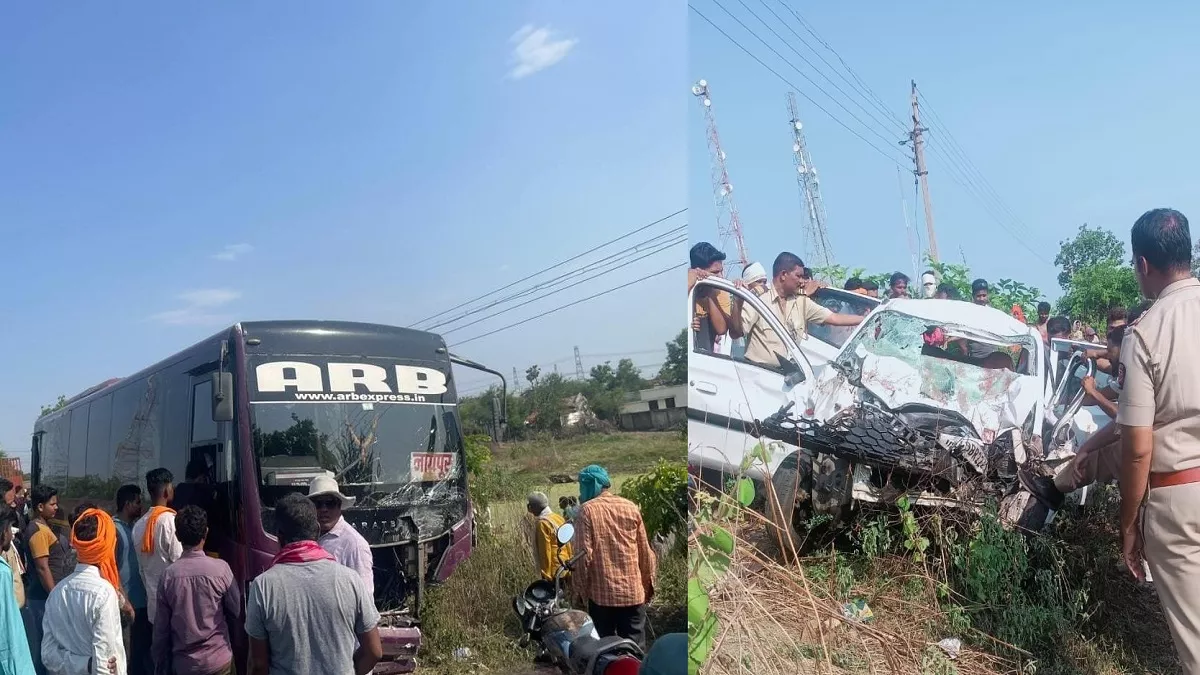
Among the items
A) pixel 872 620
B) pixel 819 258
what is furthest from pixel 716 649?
pixel 819 258

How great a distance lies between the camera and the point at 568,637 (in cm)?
266

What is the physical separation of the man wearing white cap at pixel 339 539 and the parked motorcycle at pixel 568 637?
1.22 metres

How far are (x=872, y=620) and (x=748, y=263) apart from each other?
1714 millimetres

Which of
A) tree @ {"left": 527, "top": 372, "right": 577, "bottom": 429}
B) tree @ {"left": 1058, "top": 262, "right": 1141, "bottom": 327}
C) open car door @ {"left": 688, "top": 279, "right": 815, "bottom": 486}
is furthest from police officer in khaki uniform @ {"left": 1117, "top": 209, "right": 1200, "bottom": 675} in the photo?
tree @ {"left": 527, "top": 372, "right": 577, "bottom": 429}

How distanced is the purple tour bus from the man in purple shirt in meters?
1.39

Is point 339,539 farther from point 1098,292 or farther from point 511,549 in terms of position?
point 1098,292

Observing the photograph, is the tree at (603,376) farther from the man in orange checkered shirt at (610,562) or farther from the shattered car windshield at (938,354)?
the shattered car windshield at (938,354)

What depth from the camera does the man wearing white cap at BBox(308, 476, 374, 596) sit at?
14.2ft

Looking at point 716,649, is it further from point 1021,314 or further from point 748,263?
point 1021,314

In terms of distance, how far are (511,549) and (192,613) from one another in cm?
261

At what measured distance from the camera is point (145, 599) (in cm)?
535

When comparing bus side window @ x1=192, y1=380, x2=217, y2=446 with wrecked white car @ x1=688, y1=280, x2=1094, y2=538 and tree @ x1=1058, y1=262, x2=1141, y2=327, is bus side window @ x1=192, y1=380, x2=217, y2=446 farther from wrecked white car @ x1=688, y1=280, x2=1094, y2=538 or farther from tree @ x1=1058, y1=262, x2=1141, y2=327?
tree @ x1=1058, y1=262, x2=1141, y2=327

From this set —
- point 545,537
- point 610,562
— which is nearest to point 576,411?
point 610,562

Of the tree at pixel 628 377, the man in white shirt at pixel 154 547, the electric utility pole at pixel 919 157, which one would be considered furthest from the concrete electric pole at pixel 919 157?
the man in white shirt at pixel 154 547
